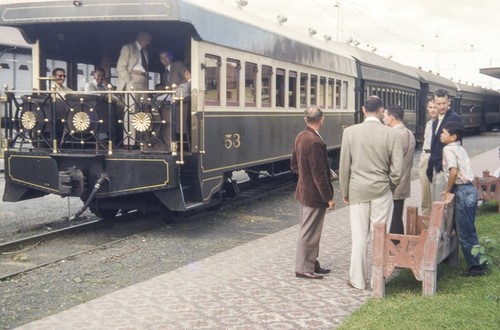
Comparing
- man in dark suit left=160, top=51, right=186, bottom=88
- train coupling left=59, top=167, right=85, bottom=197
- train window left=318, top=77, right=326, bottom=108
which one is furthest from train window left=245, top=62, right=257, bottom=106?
train window left=318, top=77, right=326, bottom=108

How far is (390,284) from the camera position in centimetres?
717

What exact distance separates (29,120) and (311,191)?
192 inches

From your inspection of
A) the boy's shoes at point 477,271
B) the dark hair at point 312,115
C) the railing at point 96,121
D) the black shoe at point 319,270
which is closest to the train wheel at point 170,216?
the railing at point 96,121

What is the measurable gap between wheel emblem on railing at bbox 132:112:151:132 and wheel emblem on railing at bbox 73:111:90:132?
2.40 feet

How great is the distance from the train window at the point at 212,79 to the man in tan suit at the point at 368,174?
3.71 meters

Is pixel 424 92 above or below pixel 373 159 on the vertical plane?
above

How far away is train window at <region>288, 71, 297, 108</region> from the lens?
1401 cm

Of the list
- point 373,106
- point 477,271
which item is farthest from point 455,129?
point 477,271

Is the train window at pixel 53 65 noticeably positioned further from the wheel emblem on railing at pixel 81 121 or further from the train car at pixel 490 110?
the train car at pixel 490 110

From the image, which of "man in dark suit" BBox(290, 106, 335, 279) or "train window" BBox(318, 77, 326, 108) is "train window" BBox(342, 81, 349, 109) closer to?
"train window" BBox(318, 77, 326, 108)

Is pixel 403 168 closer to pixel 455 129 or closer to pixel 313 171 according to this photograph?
pixel 455 129

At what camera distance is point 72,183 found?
32.3ft

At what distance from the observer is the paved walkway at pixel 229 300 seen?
5.87 m

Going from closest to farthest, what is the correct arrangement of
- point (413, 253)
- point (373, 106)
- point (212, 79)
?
point (413, 253) → point (373, 106) → point (212, 79)
